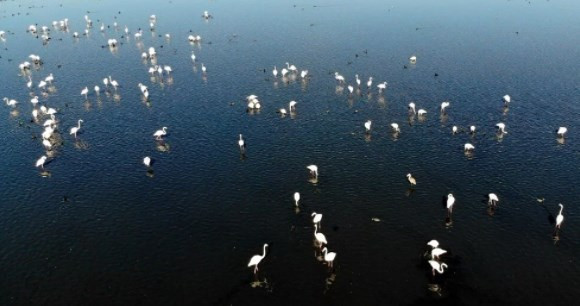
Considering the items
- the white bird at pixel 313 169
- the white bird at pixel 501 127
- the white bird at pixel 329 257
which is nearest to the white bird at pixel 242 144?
the white bird at pixel 313 169

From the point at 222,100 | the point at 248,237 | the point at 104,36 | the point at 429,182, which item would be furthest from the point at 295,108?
the point at 104,36

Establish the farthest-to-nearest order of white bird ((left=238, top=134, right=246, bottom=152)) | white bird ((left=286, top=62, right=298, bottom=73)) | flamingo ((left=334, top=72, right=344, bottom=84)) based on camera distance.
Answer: white bird ((left=286, top=62, right=298, bottom=73)), flamingo ((left=334, top=72, right=344, bottom=84)), white bird ((left=238, top=134, right=246, bottom=152))

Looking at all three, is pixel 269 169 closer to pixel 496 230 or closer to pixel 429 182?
pixel 429 182

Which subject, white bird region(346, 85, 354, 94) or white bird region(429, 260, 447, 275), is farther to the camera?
white bird region(346, 85, 354, 94)

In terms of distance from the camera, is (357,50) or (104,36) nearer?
(357,50)

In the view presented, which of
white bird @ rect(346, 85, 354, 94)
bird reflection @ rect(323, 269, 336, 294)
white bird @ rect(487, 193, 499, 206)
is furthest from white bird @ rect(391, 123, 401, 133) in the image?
bird reflection @ rect(323, 269, 336, 294)

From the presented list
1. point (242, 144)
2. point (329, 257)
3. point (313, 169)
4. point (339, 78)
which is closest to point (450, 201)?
point (329, 257)

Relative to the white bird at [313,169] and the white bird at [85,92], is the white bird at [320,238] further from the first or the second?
the white bird at [85,92]

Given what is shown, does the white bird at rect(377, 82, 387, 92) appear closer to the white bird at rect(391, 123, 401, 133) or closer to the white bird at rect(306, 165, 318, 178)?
the white bird at rect(391, 123, 401, 133)
